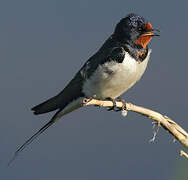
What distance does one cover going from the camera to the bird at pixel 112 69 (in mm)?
1680

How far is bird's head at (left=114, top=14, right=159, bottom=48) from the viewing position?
1.81 metres

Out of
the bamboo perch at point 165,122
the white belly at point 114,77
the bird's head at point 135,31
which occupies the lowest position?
the bamboo perch at point 165,122

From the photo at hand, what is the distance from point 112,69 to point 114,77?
35mm

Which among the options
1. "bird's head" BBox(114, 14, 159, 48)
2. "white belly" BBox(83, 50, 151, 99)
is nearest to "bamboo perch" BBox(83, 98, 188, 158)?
"white belly" BBox(83, 50, 151, 99)

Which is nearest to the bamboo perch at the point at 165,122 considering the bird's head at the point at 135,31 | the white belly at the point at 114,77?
the white belly at the point at 114,77

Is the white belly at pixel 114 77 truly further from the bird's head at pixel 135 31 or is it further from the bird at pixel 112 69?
the bird's head at pixel 135 31

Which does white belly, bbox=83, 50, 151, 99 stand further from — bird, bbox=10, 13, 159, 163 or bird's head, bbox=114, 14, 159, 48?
bird's head, bbox=114, 14, 159, 48

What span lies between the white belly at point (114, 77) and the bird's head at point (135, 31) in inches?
4.4

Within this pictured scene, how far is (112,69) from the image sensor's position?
1.67 meters

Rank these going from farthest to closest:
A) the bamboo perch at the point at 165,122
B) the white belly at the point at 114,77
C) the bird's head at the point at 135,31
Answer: the bird's head at the point at 135,31 → the white belly at the point at 114,77 → the bamboo perch at the point at 165,122

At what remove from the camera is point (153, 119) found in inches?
43.9

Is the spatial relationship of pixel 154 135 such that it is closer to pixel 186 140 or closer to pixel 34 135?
pixel 186 140

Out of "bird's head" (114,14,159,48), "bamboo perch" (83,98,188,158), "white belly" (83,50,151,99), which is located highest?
"bird's head" (114,14,159,48)

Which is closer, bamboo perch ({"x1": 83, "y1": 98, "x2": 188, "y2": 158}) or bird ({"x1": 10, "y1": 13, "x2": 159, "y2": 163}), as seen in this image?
bamboo perch ({"x1": 83, "y1": 98, "x2": 188, "y2": 158})
